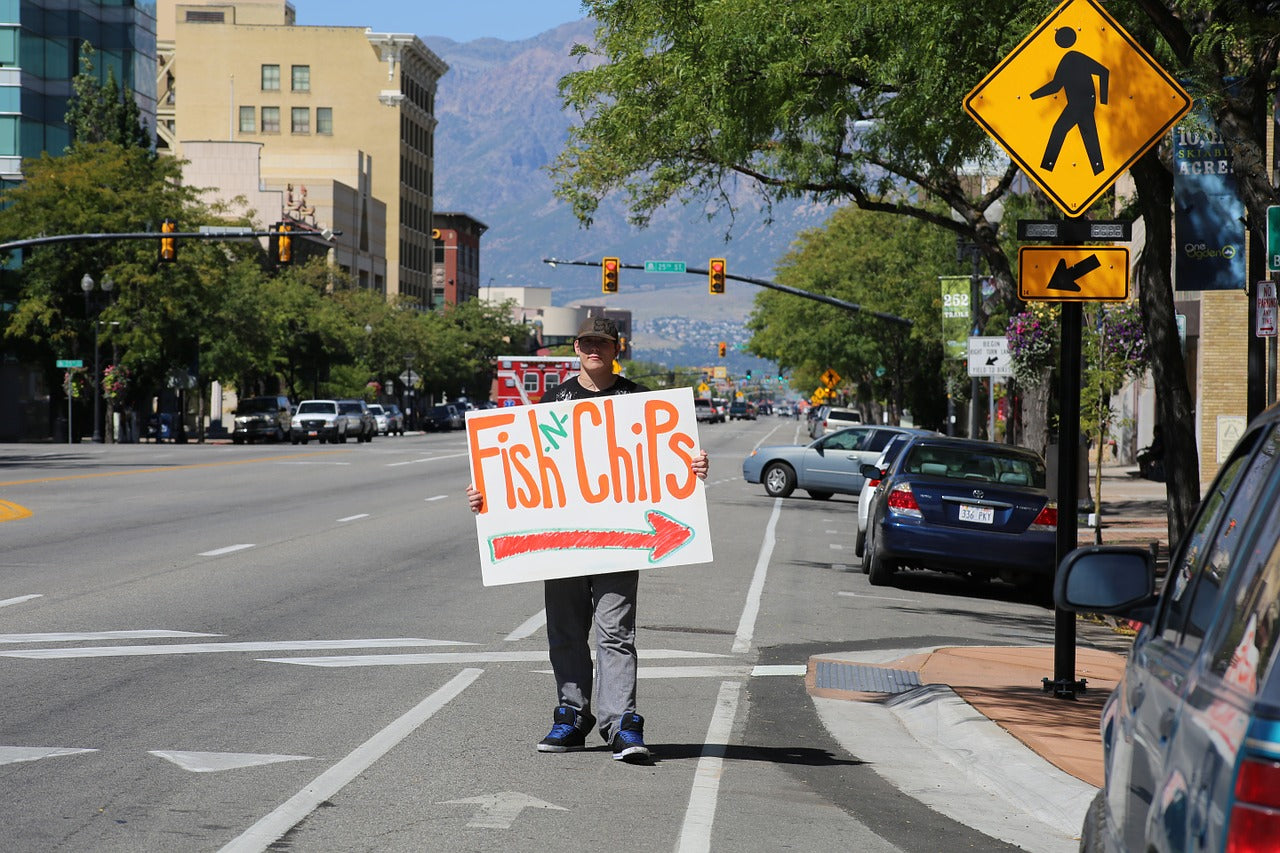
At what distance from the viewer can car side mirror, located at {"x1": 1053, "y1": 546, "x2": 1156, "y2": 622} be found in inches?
172

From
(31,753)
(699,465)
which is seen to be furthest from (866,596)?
(31,753)

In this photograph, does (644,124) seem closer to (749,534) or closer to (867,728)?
(749,534)

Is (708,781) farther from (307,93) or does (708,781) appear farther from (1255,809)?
(307,93)

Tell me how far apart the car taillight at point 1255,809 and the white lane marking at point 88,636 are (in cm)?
1012

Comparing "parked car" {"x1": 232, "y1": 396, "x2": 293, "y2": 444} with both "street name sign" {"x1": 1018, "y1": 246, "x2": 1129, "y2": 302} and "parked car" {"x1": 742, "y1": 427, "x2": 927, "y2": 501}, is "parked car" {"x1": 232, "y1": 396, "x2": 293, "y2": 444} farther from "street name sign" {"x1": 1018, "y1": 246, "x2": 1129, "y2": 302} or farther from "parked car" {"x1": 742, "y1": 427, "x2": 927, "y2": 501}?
"street name sign" {"x1": 1018, "y1": 246, "x2": 1129, "y2": 302}

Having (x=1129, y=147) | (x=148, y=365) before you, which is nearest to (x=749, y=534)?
(x=1129, y=147)

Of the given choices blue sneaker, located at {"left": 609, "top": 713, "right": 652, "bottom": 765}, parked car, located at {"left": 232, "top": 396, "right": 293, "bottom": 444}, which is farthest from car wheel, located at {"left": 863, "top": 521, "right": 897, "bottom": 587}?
parked car, located at {"left": 232, "top": 396, "right": 293, "bottom": 444}

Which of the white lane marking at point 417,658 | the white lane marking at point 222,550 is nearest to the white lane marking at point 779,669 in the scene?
the white lane marking at point 417,658

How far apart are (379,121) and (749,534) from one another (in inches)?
4574

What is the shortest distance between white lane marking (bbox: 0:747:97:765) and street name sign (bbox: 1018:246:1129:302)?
5.66m

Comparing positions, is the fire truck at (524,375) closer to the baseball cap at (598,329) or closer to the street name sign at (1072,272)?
the street name sign at (1072,272)

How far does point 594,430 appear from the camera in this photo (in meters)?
8.76

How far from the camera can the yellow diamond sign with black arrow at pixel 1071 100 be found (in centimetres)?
1006

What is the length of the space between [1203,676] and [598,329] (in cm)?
553
